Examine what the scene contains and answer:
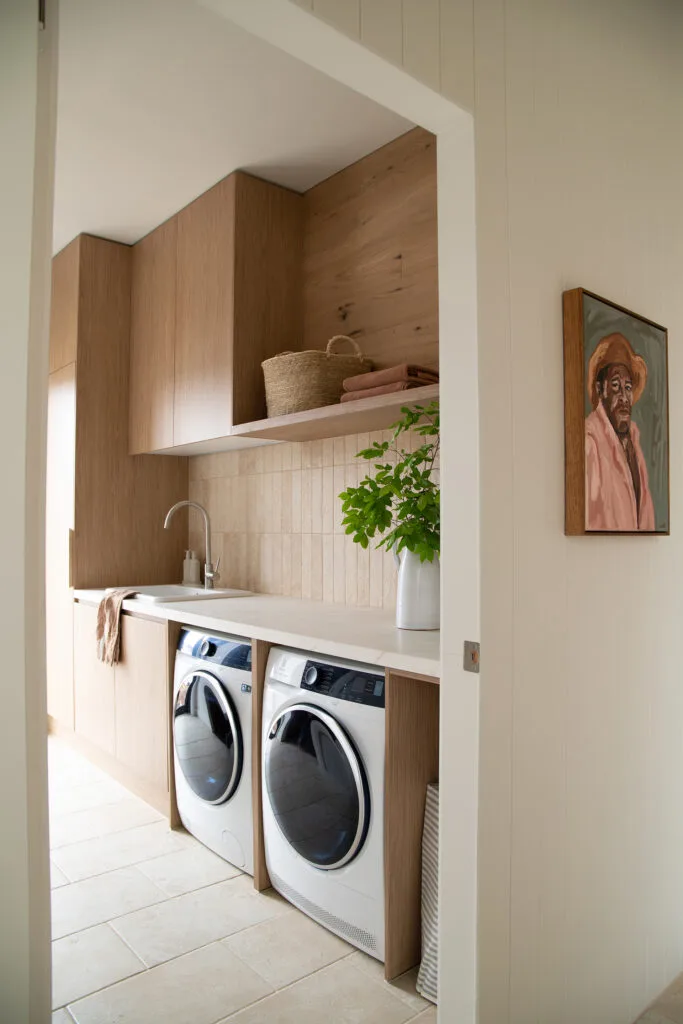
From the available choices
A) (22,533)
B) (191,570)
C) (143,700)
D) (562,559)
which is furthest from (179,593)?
(22,533)

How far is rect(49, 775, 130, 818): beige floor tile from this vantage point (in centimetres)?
291

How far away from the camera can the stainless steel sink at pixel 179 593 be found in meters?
2.88

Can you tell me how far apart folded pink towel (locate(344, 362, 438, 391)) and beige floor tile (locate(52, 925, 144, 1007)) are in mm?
1773

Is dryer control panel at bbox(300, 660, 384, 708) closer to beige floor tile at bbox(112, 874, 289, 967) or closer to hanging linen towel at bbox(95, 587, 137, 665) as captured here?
beige floor tile at bbox(112, 874, 289, 967)

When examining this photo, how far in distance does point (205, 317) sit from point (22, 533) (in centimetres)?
232

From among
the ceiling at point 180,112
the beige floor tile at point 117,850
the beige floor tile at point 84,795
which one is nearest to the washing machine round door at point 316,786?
the beige floor tile at point 117,850

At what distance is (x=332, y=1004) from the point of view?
67.9 inches

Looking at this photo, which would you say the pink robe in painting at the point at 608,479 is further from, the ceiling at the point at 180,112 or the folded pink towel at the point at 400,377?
the ceiling at the point at 180,112

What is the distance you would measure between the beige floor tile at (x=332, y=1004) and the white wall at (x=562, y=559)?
1.31 ft

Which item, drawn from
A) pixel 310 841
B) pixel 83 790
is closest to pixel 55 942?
pixel 310 841

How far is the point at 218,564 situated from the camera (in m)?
3.51

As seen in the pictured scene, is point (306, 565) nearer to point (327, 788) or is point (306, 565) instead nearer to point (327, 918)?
point (327, 788)

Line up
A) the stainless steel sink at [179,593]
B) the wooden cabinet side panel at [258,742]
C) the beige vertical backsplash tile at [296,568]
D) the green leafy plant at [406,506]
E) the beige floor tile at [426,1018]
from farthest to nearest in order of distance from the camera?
the beige vertical backsplash tile at [296,568], the stainless steel sink at [179,593], the wooden cabinet side panel at [258,742], the green leafy plant at [406,506], the beige floor tile at [426,1018]

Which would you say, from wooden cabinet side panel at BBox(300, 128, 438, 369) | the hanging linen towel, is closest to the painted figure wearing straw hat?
wooden cabinet side panel at BBox(300, 128, 438, 369)
